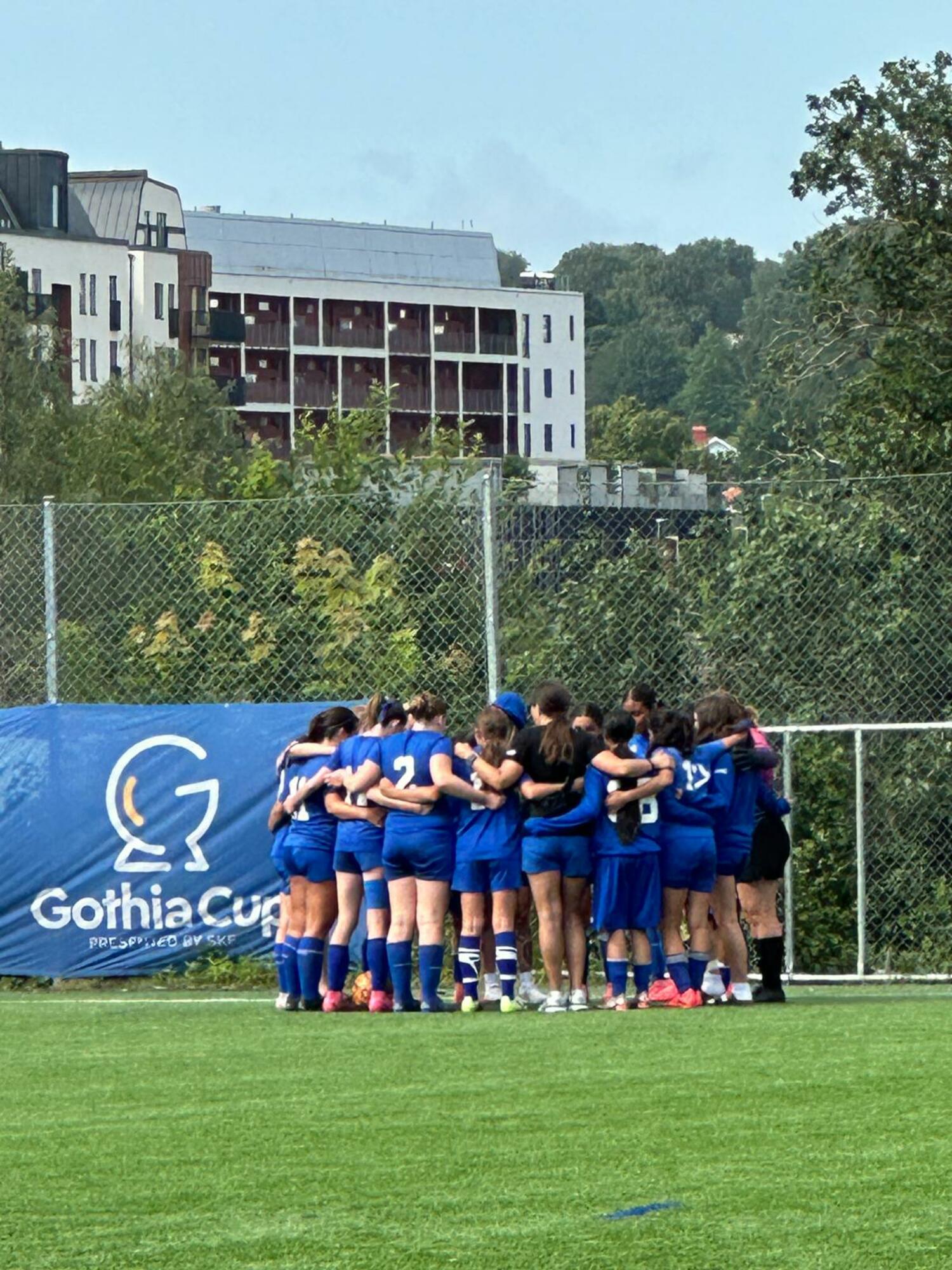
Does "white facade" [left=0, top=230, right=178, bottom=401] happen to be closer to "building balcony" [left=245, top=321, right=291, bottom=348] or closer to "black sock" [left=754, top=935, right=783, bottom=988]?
"building balcony" [left=245, top=321, right=291, bottom=348]

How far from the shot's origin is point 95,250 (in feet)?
324

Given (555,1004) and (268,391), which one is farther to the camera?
(268,391)

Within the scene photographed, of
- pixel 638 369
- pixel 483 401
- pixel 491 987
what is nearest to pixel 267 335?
pixel 483 401

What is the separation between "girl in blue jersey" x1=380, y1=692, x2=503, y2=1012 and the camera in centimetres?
1343

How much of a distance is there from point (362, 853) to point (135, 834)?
88.5 inches

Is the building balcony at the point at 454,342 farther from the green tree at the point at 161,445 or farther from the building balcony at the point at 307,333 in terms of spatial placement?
the green tree at the point at 161,445

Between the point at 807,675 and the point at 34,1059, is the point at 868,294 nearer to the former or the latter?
the point at 807,675

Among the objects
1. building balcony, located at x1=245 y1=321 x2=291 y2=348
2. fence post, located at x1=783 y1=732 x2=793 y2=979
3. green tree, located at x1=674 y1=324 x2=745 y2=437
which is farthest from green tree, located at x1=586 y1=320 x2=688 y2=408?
fence post, located at x1=783 y1=732 x2=793 y2=979

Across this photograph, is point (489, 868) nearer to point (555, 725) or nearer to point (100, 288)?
point (555, 725)

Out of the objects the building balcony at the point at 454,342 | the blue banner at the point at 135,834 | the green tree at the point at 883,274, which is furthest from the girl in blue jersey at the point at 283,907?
the building balcony at the point at 454,342

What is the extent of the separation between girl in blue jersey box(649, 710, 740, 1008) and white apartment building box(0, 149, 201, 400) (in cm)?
8129

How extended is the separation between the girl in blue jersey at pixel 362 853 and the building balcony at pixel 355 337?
105 metres

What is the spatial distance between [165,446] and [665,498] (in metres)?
26.2

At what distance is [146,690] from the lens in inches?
629
